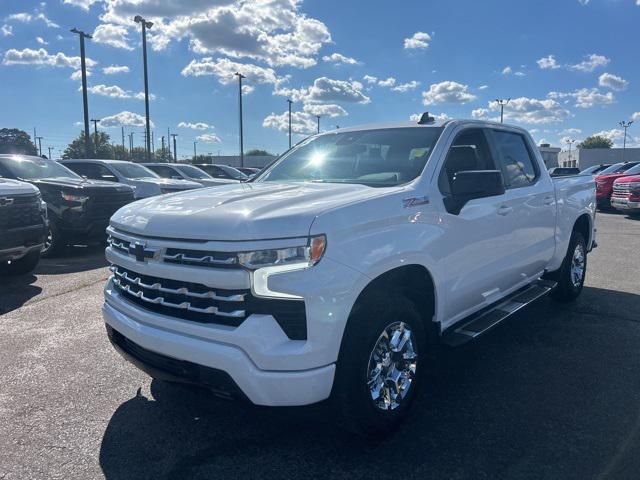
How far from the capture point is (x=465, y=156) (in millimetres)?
4016

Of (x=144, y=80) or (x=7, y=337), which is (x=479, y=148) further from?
(x=144, y=80)

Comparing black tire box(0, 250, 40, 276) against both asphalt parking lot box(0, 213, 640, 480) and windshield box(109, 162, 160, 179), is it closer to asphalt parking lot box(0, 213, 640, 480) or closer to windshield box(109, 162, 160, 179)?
asphalt parking lot box(0, 213, 640, 480)

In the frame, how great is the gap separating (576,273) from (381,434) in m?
4.10

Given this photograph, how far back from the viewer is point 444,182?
3584mm

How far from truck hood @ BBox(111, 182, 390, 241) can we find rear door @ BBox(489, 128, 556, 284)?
5.71 feet

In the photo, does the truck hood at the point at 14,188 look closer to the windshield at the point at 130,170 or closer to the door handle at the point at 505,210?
the windshield at the point at 130,170

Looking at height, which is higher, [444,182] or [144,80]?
[144,80]

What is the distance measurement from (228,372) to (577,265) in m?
4.92

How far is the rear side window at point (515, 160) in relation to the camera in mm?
4574

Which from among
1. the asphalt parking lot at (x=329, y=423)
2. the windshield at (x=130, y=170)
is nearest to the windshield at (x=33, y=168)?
the windshield at (x=130, y=170)

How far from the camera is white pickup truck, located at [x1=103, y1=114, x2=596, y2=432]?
2.55 meters

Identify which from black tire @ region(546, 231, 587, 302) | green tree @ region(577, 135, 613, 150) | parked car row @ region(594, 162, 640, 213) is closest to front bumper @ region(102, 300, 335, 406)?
black tire @ region(546, 231, 587, 302)

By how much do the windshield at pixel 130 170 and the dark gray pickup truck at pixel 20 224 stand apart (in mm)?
4904

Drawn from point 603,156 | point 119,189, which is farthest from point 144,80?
point 603,156
